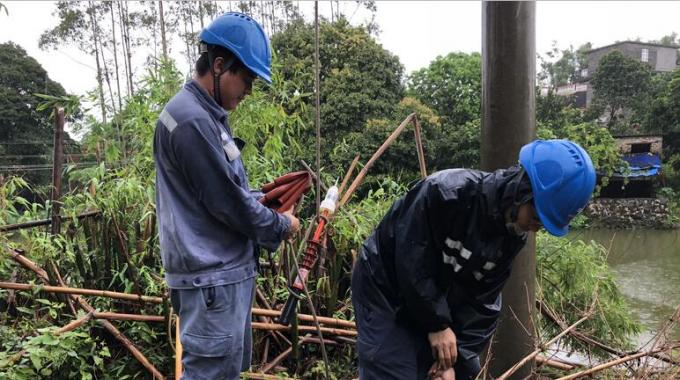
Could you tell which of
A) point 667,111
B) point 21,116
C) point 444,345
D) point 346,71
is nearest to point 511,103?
point 444,345

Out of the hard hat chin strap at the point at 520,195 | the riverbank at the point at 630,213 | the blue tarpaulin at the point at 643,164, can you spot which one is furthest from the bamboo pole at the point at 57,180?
the blue tarpaulin at the point at 643,164

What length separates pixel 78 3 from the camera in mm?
16281

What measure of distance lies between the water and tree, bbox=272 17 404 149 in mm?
6472

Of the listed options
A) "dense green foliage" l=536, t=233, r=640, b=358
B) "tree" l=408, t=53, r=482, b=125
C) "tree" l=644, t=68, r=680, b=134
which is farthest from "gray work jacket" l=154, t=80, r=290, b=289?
"tree" l=644, t=68, r=680, b=134

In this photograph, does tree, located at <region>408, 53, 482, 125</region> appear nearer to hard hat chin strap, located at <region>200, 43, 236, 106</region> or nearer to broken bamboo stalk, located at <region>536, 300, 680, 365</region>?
broken bamboo stalk, located at <region>536, 300, 680, 365</region>

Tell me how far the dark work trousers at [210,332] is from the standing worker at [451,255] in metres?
0.45

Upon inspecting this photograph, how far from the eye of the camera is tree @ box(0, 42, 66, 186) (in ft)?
43.0

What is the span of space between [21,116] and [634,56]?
3250 cm

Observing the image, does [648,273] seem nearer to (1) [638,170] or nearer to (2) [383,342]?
(2) [383,342]

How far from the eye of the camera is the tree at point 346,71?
1277 centimetres

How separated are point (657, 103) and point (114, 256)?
2128cm

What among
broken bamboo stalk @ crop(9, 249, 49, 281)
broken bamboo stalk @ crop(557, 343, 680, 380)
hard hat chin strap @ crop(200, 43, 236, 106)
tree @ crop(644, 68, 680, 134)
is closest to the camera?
hard hat chin strap @ crop(200, 43, 236, 106)

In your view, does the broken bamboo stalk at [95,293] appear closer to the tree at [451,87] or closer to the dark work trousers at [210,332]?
the dark work trousers at [210,332]

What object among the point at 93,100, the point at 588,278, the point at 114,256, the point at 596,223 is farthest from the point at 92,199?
the point at 596,223
